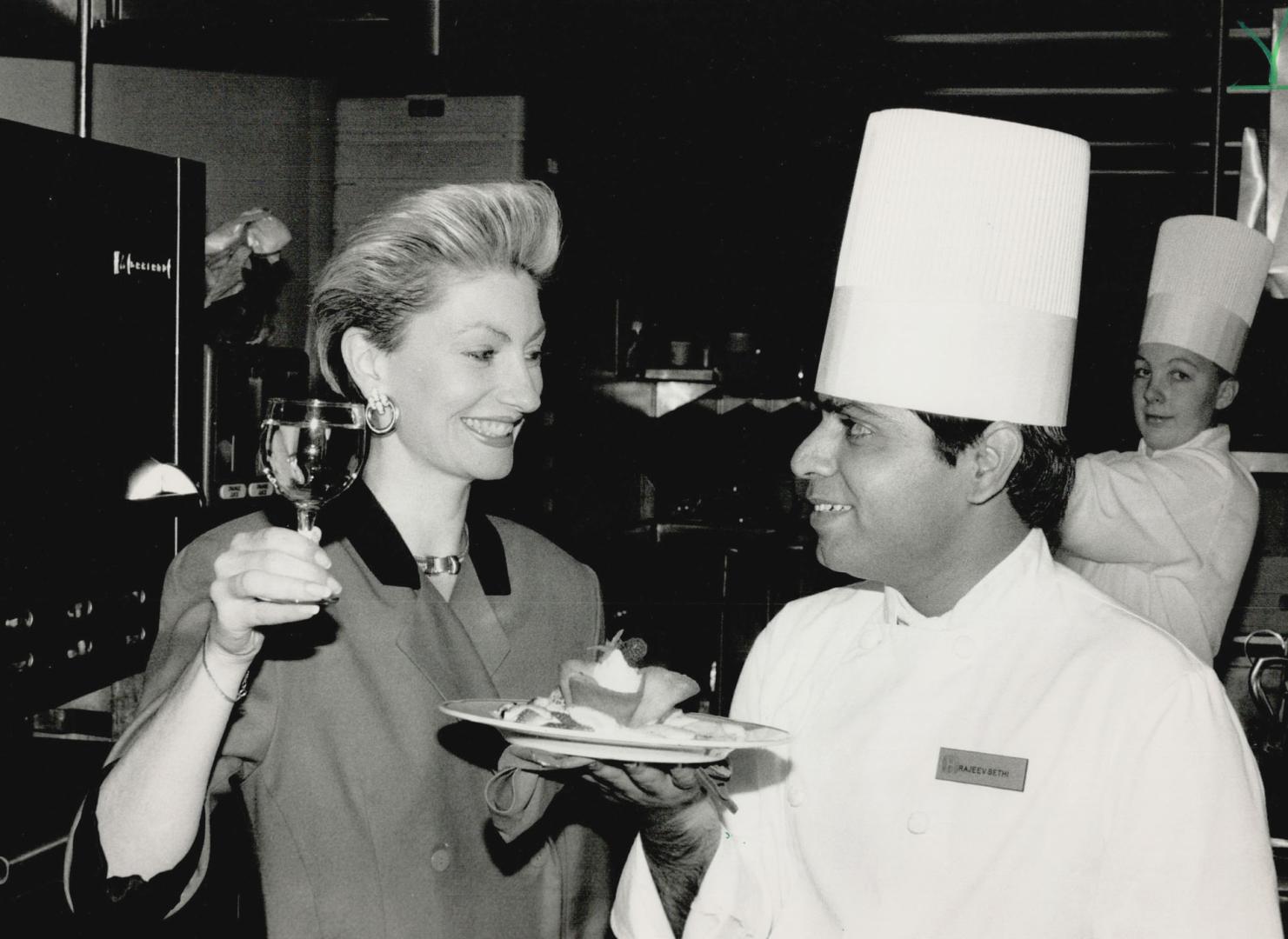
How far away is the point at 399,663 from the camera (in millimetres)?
1742

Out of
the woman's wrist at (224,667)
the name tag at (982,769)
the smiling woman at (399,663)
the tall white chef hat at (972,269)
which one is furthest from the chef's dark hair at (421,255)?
the name tag at (982,769)

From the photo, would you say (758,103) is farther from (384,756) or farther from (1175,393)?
(384,756)

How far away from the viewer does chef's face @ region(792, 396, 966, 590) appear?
63.3 inches

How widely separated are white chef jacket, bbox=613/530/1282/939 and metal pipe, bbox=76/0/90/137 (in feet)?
6.97

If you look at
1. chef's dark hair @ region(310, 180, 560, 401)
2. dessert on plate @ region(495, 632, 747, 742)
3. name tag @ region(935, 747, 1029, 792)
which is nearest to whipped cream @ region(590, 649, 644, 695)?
dessert on plate @ region(495, 632, 747, 742)

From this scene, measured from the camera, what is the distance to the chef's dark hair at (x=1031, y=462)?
1645 mm

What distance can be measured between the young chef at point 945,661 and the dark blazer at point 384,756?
0.54ft

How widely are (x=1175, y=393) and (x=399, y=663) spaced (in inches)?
96.9

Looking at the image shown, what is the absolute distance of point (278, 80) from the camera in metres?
3.92

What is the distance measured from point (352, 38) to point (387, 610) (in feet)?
5.14

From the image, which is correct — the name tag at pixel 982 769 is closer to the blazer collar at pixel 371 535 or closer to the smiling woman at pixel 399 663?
the smiling woman at pixel 399 663

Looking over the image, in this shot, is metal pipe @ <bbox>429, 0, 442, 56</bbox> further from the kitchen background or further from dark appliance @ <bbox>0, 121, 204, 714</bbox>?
dark appliance @ <bbox>0, 121, 204, 714</bbox>

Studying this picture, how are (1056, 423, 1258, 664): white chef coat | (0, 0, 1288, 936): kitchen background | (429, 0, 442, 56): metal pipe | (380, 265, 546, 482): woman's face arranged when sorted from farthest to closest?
1. (1056, 423, 1258, 664): white chef coat
2. (429, 0, 442, 56): metal pipe
3. (0, 0, 1288, 936): kitchen background
4. (380, 265, 546, 482): woman's face

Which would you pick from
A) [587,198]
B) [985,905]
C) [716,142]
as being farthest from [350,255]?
[716,142]
